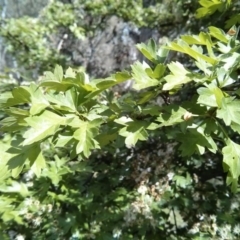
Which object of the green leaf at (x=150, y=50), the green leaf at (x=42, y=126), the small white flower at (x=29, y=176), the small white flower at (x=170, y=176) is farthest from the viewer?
Answer: the small white flower at (x=29, y=176)

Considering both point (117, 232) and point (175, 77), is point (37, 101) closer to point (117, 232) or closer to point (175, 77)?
point (175, 77)

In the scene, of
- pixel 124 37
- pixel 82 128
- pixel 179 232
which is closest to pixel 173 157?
pixel 179 232

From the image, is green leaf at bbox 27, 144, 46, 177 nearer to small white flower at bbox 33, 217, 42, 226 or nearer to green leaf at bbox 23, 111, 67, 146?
green leaf at bbox 23, 111, 67, 146

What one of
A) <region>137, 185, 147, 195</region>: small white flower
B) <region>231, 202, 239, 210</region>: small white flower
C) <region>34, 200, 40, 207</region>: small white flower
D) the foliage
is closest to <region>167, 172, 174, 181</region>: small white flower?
the foliage

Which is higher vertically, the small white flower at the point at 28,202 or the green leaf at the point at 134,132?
the green leaf at the point at 134,132

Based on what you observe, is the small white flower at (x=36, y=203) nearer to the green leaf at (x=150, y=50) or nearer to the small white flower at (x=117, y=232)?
the small white flower at (x=117, y=232)

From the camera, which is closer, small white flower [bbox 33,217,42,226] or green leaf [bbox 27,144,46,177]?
green leaf [bbox 27,144,46,177]

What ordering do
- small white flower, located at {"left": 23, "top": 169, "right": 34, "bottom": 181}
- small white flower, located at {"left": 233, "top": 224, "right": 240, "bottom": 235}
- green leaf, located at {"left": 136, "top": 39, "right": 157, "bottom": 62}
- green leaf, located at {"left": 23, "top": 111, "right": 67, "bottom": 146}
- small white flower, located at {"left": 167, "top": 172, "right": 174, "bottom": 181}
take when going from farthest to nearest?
small white flower, located at {"left": 23, "top": 169, "right": 34, "bottom": 181}
small white flower, located at {"left": 167, "top": 172, "right": 174, "bottom": 181}
small white flower, located at {"left": 233, "top": 224, "right": 240, "bottom": 235}
green leaf, located at {"left": 136, "top": 39, "right": 157, "bottom": 62}
green leaf, located at {"left": 23, "top": 111, "right": 67, "bottom": 146}

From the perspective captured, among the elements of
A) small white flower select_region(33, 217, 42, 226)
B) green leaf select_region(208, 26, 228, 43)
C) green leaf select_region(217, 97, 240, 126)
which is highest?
green leaf select_region(208, 26, 228, 43)

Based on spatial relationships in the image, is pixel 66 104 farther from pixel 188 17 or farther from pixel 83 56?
pixel 83 56

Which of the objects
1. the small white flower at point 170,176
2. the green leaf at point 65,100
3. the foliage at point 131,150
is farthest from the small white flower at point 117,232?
the green leaf at point 65,100
